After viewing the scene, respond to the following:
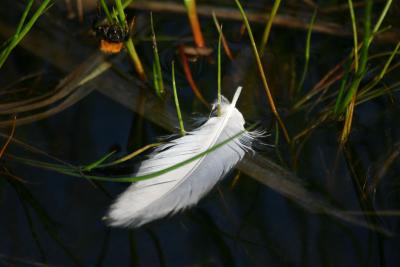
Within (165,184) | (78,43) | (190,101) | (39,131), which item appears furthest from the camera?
(78,43)

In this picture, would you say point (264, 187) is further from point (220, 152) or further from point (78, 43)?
point (78, 43)

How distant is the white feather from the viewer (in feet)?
6.58

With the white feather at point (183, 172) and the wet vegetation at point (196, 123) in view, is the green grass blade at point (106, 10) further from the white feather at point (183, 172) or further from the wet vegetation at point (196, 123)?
the white feather at point (183, 172)

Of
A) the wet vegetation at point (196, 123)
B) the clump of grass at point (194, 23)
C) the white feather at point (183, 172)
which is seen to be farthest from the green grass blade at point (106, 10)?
the white feather at point (183, 172)

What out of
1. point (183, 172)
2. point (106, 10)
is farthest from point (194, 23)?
point (183, 172)

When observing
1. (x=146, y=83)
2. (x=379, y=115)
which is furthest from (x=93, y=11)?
(x=379, y=115)

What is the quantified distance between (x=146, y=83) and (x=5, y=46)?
1.97ft

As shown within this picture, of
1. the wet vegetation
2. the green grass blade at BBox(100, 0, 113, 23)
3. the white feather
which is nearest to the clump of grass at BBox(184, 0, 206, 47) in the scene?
the wet vegetation

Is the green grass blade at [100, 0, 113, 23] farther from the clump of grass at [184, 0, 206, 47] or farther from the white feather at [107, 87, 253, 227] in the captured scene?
the white feather at [107, 87, 253, 227]

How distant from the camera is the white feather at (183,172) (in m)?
2.01

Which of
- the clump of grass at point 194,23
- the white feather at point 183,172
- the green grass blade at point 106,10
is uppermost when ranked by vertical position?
the green grass blade at point 106,10

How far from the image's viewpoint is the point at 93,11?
2889 mm

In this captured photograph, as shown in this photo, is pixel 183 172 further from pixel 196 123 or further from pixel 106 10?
pixel 106 10

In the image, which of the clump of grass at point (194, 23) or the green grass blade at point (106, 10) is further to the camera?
the clump of grass at point (194, 23)
